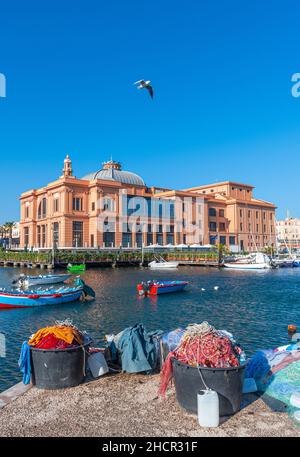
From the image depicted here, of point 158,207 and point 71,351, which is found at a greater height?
point 158,207

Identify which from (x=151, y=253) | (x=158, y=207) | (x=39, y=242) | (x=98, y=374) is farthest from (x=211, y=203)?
(x=98, y=374)

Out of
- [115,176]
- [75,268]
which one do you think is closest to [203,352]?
[75,268]

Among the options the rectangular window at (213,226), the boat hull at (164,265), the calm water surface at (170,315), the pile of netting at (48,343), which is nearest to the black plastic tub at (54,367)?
the pile of netting at (48,343)

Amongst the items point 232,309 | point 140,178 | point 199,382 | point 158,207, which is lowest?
point 232,309

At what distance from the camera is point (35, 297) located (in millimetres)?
30594

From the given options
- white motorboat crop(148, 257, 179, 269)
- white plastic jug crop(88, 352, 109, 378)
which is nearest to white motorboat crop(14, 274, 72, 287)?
white motorboat crop(148, 257, 179, 269)

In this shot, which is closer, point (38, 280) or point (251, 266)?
point (38, 280)

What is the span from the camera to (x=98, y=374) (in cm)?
1012

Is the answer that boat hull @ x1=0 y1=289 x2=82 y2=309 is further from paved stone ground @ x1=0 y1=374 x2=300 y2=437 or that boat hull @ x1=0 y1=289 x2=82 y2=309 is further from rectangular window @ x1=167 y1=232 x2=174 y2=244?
rectangular window @ x1=167 y1=232 x2=174 y2=244

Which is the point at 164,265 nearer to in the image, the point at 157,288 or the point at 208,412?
the point at 157,288

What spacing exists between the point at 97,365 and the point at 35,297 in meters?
22.0

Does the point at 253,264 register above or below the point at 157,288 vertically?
above
